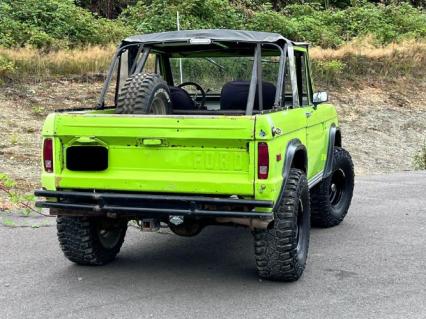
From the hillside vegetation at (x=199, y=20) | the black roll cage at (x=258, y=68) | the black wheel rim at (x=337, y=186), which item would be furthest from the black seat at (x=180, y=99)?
the hillside vegetation at (x=199, y=20)

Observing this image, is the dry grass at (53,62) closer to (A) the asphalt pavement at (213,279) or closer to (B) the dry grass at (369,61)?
(B) the dry grass at (369,61)

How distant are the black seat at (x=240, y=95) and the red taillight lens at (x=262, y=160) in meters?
1.68

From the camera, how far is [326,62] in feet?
66.2

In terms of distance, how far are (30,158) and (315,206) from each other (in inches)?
233

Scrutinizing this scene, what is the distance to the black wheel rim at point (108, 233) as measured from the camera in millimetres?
6246

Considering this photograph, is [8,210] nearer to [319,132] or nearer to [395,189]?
[319,132]

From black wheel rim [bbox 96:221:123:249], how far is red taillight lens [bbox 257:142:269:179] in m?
1.80

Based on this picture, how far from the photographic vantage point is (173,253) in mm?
6805

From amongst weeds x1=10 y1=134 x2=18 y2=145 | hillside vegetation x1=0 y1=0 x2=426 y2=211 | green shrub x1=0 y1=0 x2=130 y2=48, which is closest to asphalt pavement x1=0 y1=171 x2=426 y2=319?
hillside vegetation x1=0 y1=0 x2=426 y2=211

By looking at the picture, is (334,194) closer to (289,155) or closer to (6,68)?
(289,155)

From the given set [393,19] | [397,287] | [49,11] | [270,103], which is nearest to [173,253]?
[270,103]

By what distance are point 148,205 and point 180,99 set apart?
226 cm

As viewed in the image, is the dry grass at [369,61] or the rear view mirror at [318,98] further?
the dry grass at [369,61]

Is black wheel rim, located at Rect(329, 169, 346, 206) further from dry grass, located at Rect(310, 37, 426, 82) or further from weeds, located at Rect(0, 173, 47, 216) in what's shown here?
dry grass, located at Rect(310, 37, 426, 82)
